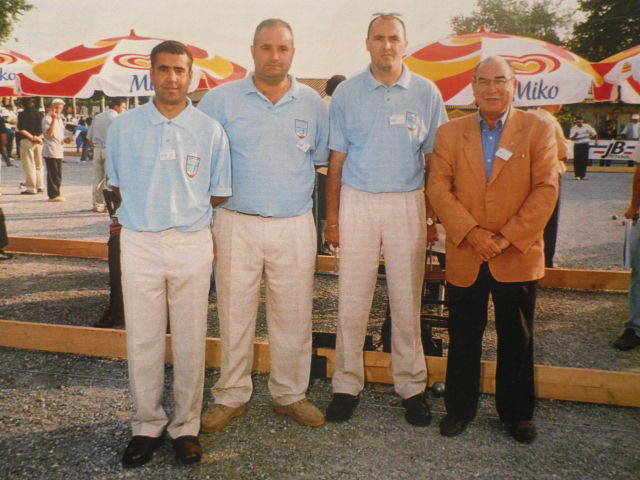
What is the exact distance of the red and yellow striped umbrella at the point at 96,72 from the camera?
6012 mm

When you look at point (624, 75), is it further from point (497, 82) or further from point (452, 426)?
point (452, 426)

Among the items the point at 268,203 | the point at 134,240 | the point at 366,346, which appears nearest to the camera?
the point at 134,240

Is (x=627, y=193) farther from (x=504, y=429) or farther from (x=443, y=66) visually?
(x=504, y=429)

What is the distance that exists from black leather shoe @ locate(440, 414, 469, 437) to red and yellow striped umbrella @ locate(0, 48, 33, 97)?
363 inches

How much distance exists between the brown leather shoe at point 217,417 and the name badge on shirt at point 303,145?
1720 mm

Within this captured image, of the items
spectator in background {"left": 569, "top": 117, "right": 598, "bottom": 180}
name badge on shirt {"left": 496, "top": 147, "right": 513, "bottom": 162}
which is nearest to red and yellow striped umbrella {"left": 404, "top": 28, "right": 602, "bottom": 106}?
name badge on shirt {"left": 496, "top": 147, "right": 513, "bottom": 162}

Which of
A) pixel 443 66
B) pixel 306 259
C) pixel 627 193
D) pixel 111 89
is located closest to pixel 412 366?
pixel 306 259

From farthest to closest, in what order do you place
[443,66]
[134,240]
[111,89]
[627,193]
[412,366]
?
[627,193]
[111,89]
[443,66]
[412,366]
[134,240]

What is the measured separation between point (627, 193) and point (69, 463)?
1560cm

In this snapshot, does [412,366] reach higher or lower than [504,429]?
higher

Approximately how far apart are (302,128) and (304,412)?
1811 millimetres

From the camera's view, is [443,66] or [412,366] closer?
[412,366]

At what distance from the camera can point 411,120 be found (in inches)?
132

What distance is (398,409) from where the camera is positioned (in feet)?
12.0
